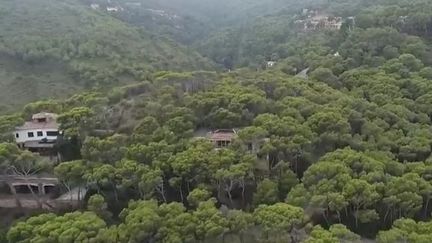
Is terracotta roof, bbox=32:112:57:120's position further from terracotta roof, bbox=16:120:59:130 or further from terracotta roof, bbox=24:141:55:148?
terracotta roof, bbox=24:141:55:148

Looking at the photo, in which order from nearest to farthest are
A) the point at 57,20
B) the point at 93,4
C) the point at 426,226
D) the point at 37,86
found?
the point at 426,226 → the point at 37,86 → the point at 57,20 → the point at 93,4

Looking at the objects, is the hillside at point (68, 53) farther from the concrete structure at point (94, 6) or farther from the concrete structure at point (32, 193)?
the concrete structure at point (32, 193)

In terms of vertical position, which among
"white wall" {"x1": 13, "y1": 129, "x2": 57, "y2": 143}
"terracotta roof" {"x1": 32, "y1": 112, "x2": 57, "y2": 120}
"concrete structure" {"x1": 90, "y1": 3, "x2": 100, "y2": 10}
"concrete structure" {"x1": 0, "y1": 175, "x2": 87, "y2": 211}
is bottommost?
"concrete structure" {"x1": 0, "y1": 175, "x2": 87, "y2": 211}

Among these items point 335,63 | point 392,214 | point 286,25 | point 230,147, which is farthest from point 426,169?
point 286,25

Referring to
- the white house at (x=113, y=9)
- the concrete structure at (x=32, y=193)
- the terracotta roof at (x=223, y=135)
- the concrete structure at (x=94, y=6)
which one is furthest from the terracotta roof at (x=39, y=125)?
the white house at (x=113, y=9)

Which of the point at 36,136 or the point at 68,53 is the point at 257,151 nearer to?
the point at 36,136

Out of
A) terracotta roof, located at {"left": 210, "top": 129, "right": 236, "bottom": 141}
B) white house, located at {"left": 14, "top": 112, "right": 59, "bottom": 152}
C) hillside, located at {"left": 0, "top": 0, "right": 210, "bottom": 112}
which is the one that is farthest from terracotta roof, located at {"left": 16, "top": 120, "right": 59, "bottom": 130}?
hillside, located at {"left": 0, "top": 0, "right": 210, "bottom": 112}

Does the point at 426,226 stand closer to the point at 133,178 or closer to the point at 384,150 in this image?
the point at 384,150
